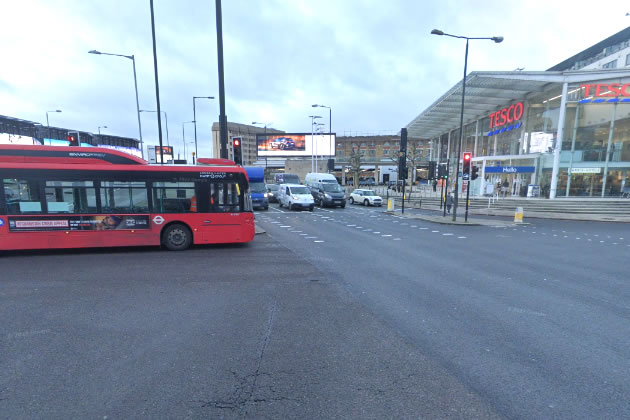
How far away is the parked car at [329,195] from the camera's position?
79.0ft

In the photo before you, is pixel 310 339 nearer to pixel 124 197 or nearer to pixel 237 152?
pixel 124 197

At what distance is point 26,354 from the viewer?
3.54 m

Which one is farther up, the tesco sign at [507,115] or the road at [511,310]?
the tesco sign at [507,115]

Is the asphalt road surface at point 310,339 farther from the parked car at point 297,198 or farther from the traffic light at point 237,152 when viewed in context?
the parked car at point 297,198

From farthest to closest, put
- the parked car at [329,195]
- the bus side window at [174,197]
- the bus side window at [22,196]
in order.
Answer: the parked car at [329,195], the bus side window at [174,197], the bus side window at [22,196]

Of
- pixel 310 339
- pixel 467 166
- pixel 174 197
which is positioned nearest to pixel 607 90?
pixel 467 166

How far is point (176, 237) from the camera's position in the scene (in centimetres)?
912

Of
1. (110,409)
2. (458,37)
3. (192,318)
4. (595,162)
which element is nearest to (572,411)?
(110,409)

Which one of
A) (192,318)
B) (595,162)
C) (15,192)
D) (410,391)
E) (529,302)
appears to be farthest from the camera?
(595,162)

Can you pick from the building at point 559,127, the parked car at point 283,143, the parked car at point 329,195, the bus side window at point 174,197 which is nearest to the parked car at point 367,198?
the parked car at point 329,195

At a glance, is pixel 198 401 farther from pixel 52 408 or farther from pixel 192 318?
pixel 192 318

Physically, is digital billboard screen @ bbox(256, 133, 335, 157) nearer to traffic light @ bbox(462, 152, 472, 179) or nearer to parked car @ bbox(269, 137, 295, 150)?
parked car @ bbox(269, 137, 295, 150)

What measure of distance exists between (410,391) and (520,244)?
10323 mm

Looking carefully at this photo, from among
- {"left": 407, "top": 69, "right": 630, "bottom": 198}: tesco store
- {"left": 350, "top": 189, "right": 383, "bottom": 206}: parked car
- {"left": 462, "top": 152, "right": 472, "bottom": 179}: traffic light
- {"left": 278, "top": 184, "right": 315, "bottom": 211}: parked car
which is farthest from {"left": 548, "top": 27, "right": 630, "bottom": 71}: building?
{"left": 278, "top": 184, "right": 315, "bottom": 211}: parked car
